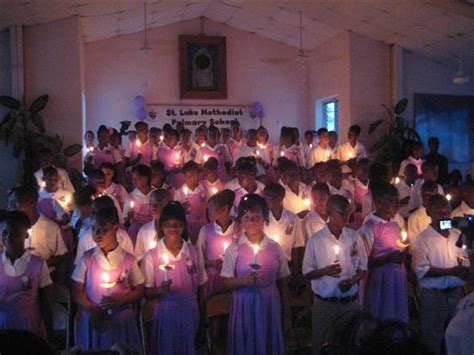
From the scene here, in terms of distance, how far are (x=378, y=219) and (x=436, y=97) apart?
21.6 ft

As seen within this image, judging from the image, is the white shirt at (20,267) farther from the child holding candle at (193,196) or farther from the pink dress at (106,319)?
the child holding candle at (193,196)

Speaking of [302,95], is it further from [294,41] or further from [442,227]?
[442,227]

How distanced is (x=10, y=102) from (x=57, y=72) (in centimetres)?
90

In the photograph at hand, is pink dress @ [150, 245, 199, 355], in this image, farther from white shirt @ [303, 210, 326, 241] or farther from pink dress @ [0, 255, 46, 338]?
white shirt @ [303, 210, 326, 241]

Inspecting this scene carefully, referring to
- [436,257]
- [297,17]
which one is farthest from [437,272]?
[297,17]

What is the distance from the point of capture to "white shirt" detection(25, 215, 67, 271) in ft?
14.5

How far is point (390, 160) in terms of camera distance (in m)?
9.09

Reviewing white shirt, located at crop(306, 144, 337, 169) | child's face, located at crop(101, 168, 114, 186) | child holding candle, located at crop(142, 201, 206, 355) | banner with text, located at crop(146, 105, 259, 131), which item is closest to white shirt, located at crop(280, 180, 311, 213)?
child's face, located at crop(101, 168, 114, 186)

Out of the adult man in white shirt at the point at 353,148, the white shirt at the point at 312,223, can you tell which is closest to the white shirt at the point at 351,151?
the adult man in white shirt at the point at 353,148

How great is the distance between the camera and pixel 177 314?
3.56 metres

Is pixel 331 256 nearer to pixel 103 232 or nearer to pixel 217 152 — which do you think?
pixel 103 232

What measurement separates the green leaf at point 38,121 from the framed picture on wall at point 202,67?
12.7 ft

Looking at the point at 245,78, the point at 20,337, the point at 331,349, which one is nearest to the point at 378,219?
the point at 331,349

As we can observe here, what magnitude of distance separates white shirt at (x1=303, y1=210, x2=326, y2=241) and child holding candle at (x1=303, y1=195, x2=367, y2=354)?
1.04 m
